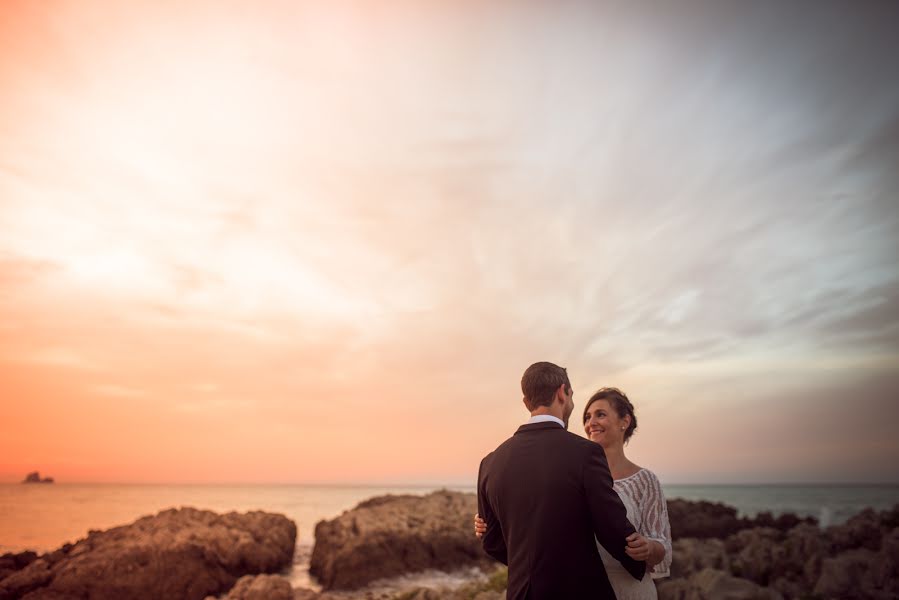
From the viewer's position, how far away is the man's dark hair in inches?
133

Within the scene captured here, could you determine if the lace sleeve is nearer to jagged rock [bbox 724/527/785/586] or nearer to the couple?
the couple

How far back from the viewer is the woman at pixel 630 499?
3490mm

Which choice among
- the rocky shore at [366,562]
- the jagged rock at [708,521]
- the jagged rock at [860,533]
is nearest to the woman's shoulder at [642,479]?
the rocky shore at [366,562]

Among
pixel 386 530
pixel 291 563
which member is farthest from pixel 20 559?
pixel 386 530

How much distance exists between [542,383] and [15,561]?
62.2 feet

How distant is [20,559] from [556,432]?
19054 millimetres

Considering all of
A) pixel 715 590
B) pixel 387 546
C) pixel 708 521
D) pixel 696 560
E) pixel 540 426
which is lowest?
pixel 387 546

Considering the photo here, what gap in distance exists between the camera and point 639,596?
3506 millimetres

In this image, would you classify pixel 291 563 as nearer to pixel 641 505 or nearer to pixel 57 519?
pixel 57 519

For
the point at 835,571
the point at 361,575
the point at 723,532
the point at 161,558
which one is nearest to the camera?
the point at 835,571

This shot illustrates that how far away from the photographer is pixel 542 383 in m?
3.41

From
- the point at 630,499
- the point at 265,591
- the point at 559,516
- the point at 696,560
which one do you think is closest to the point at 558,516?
the point at 559,516

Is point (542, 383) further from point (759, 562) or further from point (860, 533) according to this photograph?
point (860, 533)

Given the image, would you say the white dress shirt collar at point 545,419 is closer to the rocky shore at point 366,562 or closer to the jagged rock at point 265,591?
the rocky shore at point 366,562
